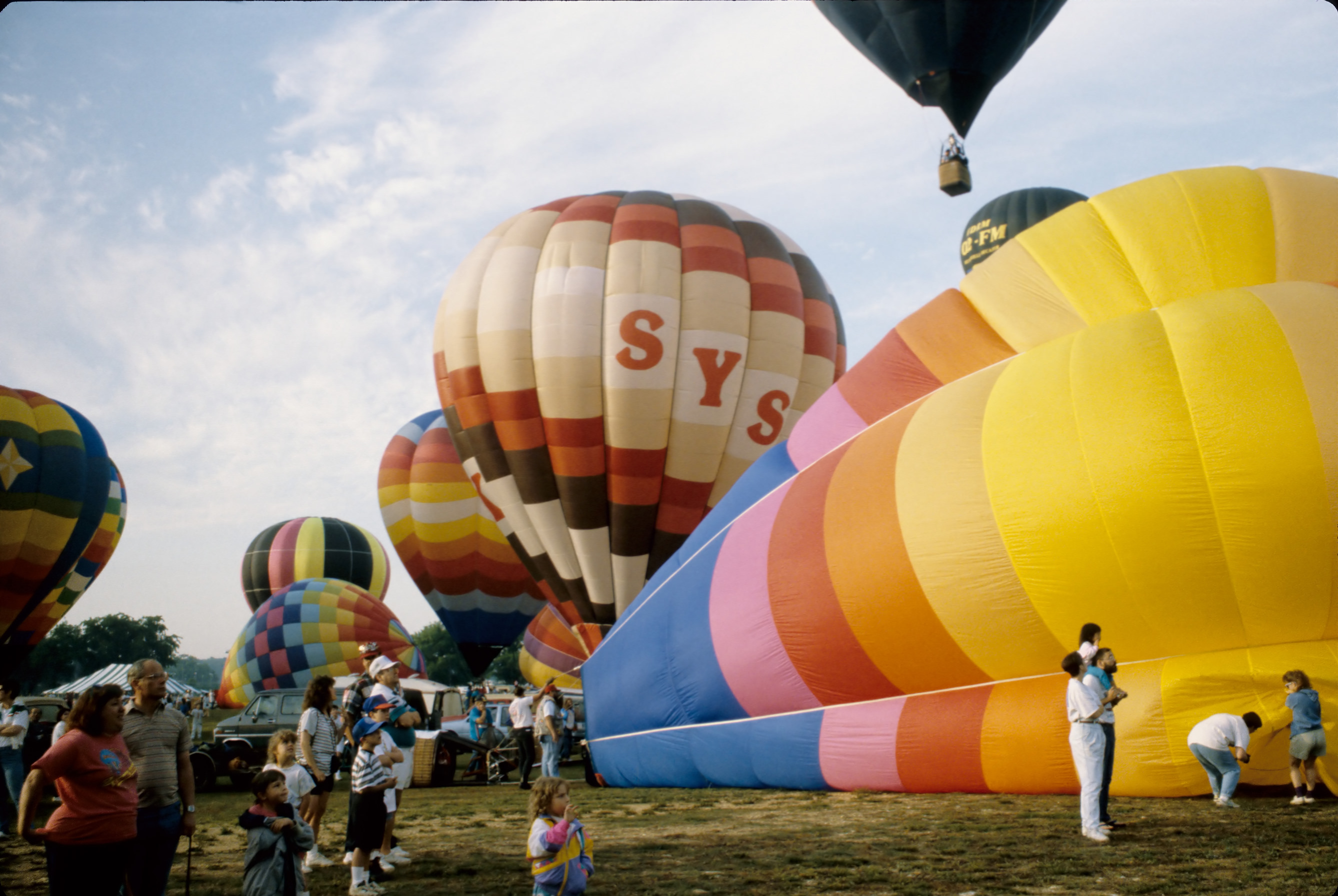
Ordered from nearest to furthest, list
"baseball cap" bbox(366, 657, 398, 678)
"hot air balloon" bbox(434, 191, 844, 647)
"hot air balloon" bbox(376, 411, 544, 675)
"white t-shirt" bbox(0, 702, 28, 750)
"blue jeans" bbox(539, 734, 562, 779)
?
"baseball cap" bbox(366, 657, 398, 678) → "white t-shirt" bbox(0, 702, 28, 750) → "blue jeans" bbox(539, 734, 562, 779) → "hot air balloon" bbox(434, 191, 844, 647) → "hot air balloon" bbox(376, 411, 544, 675)

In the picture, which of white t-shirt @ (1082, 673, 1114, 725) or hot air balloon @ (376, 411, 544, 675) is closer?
white t-shirt @ (1082, 673, 1114, 725)

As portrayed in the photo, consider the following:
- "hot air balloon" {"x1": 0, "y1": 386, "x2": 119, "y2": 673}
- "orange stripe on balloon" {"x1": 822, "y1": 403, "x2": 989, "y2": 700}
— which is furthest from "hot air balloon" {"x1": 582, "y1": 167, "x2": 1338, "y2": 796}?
"hot air balloon" {"x1": 0, "y1": 386, "x2": 119, "y2": 673}

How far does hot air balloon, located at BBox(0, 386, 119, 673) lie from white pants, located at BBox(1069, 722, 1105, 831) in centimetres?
2185

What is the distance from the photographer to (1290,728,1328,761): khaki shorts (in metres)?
6.30

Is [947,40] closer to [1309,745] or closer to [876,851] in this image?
[1309,745]

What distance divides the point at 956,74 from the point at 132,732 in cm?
1348

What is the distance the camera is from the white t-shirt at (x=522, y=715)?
1248 centimetres

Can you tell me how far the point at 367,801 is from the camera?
6.01 metres

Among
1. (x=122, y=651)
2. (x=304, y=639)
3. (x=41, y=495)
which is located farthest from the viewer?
(x=122, y=651)

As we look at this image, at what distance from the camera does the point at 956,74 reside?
14.4 m

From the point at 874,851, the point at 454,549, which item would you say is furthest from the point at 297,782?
the point at 454,549

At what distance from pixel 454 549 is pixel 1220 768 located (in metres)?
23.7

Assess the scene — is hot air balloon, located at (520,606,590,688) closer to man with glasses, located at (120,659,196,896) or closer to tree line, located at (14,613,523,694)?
man with glasses, located at (120,659,196,896)

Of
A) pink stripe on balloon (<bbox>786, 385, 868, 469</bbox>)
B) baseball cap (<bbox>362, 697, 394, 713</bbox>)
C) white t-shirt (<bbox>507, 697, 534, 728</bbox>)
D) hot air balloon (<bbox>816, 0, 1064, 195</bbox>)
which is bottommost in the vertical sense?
white t-shirt (<bbox>507, 697, 534, 728</bbox>)
